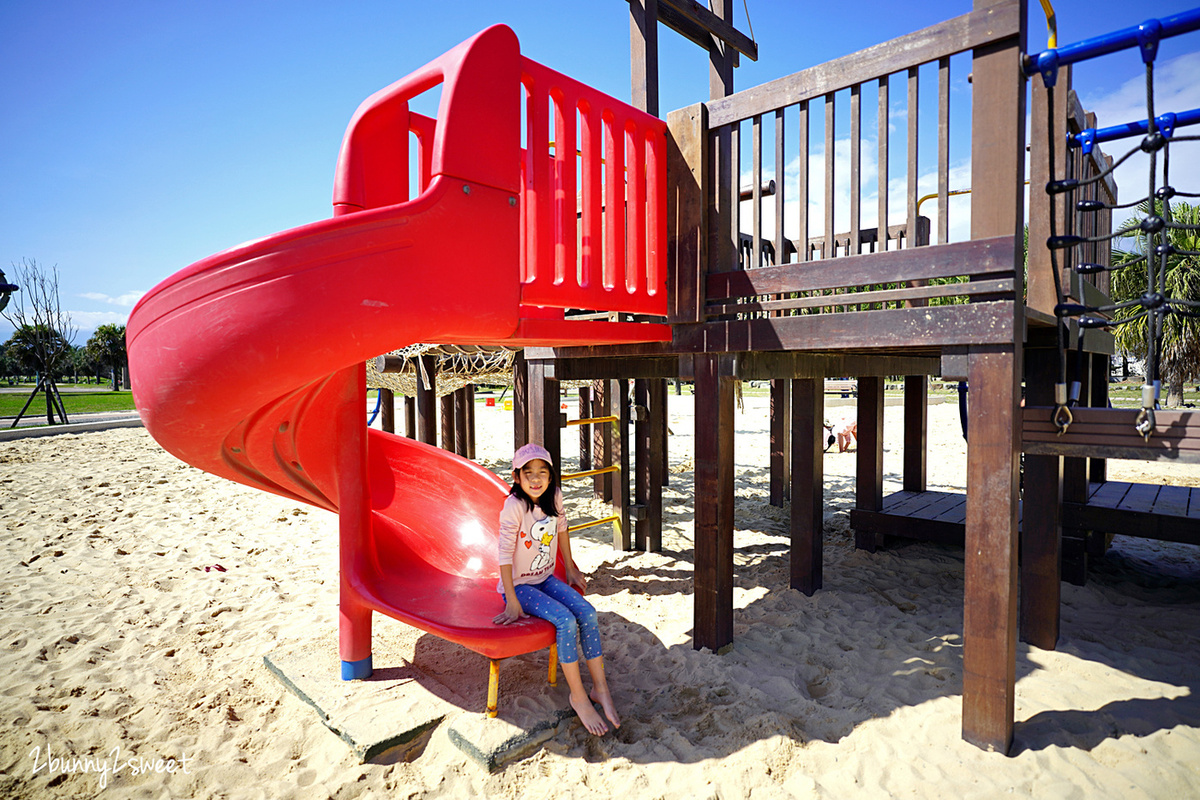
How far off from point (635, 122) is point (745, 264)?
4.54 meters

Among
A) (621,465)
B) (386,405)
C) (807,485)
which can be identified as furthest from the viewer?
(386,405)

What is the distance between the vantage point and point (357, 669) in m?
3.53

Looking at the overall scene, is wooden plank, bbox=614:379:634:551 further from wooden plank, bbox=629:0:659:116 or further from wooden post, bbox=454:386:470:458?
wooden post, bbox=454:386:470:458

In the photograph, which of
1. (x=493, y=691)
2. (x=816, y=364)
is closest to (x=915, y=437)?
(x=816, y=364)

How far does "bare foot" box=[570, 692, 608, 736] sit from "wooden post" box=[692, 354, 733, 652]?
3.23 ft

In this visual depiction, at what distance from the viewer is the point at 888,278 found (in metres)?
2.98

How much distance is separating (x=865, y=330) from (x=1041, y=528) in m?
1.71

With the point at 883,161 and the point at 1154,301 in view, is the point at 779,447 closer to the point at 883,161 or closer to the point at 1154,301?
the point at 883,161

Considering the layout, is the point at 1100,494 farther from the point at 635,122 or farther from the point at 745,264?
the point at 635,122

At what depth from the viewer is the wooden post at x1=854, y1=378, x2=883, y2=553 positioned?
18.4ft

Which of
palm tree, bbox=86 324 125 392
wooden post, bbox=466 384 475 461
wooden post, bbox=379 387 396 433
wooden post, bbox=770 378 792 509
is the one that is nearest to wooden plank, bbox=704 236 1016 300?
wooden post, bbox=770 378 792 509

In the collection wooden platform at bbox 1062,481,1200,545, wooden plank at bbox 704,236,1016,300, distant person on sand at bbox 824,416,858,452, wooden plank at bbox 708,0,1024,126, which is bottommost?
distant person on sand at bbox 824,416,858,452

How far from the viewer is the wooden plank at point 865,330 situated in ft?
8.92

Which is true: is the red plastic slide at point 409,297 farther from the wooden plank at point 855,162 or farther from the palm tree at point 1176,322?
the palm tree at point 1176,322
